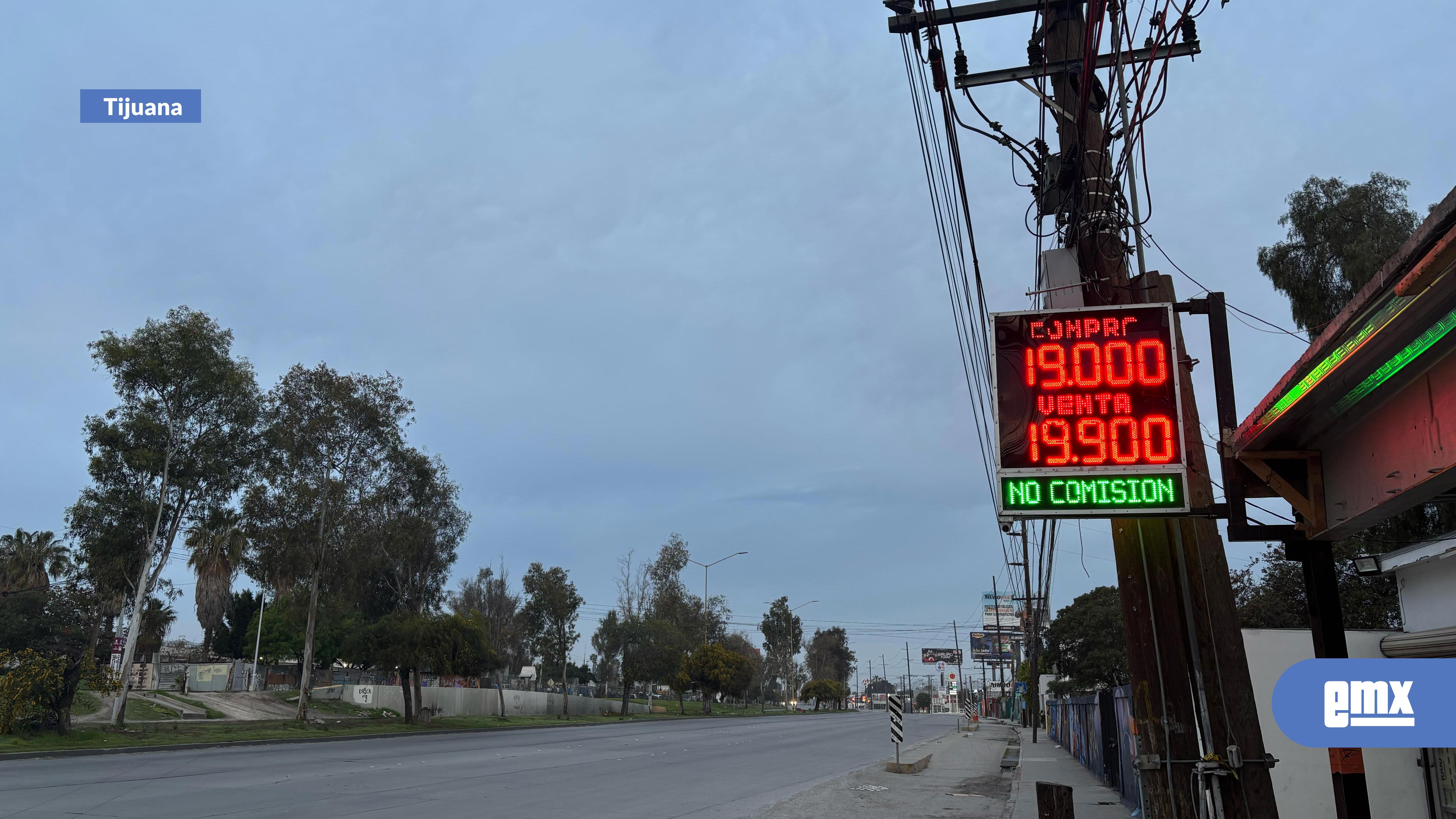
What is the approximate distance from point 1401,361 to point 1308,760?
28.5 feet

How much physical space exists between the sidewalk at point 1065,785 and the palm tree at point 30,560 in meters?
48.0

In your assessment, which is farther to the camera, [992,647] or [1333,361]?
[992,647]

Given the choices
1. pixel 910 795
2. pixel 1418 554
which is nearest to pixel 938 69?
pixel 1418 554

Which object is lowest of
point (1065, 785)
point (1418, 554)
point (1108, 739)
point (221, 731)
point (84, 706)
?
point (221, 731)

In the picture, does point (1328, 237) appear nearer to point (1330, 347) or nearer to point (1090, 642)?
point (1090, 642)

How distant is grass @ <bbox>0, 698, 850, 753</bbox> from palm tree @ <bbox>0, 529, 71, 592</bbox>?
13255 millimetres

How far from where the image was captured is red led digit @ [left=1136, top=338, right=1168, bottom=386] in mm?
7047

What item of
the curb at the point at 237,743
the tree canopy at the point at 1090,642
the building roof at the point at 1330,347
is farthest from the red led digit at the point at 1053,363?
the tree canopy at the point at 1090,642

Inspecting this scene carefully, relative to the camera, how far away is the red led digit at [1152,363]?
7.05 metres

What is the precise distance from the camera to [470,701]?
5547 cm

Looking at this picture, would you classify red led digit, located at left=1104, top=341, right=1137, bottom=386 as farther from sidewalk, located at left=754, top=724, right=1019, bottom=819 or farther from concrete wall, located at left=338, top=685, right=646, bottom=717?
concrete wall, located at left=338, top=685, right=646, bottom=717

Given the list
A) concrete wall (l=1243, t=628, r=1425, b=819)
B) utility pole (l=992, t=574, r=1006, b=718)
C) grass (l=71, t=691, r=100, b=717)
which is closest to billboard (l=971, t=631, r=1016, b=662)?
utility pole (l=992, t=574, r=1006, b=718)

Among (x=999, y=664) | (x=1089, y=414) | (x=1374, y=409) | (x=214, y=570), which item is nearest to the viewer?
(x=1374, y=409)

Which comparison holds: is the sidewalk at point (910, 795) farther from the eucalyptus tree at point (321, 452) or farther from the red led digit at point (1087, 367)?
the eucalyptus tree at point (321, 452)
